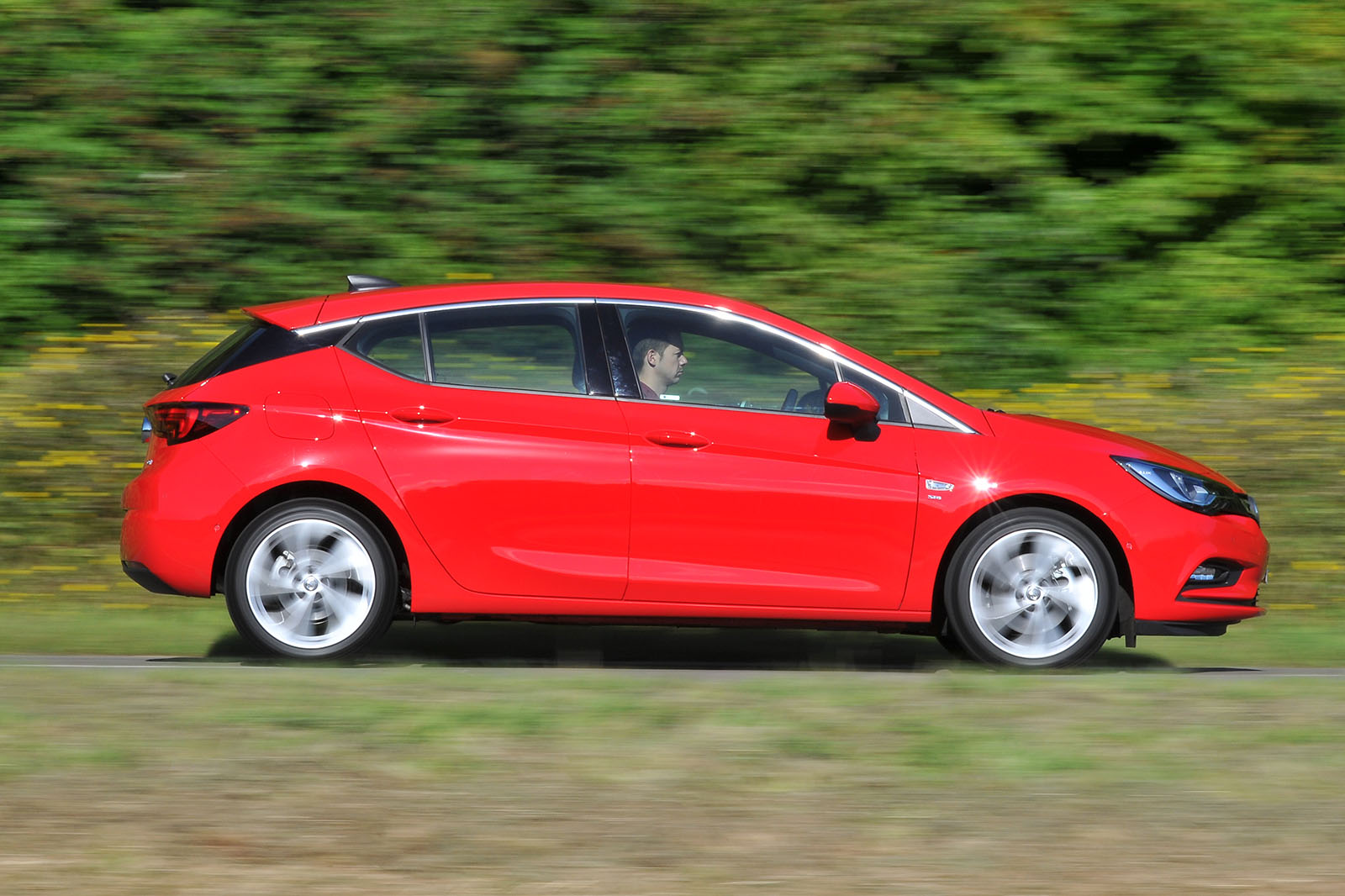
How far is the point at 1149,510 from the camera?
6934 millimetres

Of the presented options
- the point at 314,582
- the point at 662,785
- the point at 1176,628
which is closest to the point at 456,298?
the point at 314,582

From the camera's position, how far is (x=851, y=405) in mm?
6781

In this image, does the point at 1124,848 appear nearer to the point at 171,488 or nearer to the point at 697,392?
the point at 697,392

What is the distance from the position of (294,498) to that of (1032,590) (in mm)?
3024

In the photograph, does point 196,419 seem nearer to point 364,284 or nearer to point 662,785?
point 364,284

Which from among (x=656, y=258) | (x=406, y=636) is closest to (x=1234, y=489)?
(x=406, y=636)

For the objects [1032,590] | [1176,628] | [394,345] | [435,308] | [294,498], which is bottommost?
[1176,628]

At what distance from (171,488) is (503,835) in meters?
3.06

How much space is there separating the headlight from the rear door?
6.93 feet

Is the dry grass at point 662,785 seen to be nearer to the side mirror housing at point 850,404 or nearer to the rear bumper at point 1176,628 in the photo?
→ the rear bumper at point 1176,628

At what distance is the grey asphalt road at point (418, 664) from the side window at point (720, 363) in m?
1.13

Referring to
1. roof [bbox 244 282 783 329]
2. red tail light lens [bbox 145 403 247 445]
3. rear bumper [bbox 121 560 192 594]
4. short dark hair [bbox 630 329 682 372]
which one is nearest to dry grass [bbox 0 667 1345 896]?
rear bumper [bbox 121 560 192 594]

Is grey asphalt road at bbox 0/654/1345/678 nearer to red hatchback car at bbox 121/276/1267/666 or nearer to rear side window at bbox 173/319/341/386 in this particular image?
red hatchback car at bbox 121/276/1267/666

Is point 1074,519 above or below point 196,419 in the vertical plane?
below
